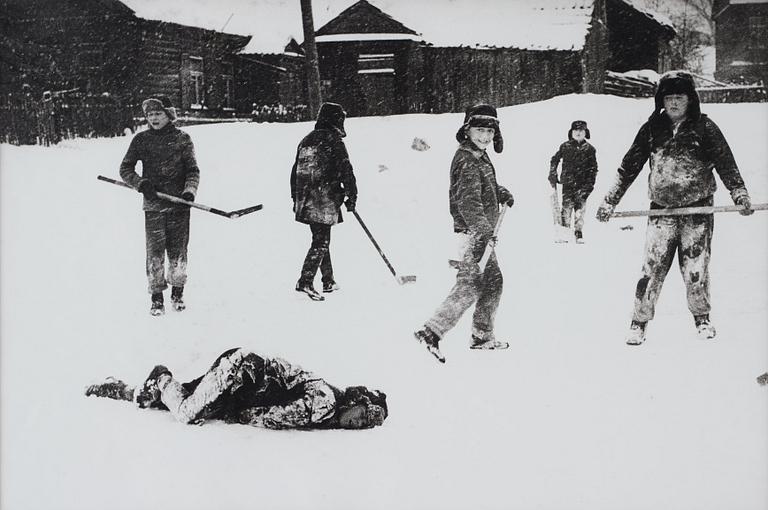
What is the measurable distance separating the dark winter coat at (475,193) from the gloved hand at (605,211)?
1.45 ft

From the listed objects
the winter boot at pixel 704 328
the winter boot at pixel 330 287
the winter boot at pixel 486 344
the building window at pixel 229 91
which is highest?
the building window at pixel 229 91

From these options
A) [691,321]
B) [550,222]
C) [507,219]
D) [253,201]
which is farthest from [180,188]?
[691,321]

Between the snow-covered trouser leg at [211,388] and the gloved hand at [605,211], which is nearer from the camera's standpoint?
the snow-covered trouser leg at [211,388]

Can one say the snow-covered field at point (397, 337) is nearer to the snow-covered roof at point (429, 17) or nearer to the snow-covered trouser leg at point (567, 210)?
the snow-covered trouser leg at point (567, 210)

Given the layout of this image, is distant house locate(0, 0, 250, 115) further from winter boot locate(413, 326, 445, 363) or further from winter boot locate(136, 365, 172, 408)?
winter boot locate(413, 326, 445, 363)

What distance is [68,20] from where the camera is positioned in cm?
414

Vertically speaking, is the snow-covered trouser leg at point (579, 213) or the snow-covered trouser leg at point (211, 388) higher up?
the snow-covered trouser leg at point (579, 213)

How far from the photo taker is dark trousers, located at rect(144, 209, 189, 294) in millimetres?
3678

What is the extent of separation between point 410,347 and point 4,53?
8.65 feet

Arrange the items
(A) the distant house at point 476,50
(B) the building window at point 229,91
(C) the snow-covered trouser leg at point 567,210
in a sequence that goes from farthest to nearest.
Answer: (B) the building window at point 229,91, (A) the distant house at point 476,50, (C) the snow-covered trouser leg at point 567,210

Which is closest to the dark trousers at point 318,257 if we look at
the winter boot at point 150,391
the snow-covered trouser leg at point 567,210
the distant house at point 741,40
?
the winter boot at point 150,391

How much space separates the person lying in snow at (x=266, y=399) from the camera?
9.77 ft

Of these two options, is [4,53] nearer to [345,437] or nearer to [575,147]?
[345,437]

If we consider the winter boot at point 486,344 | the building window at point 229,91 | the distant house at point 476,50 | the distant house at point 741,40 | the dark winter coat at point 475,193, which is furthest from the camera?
the building window at point 229,91
